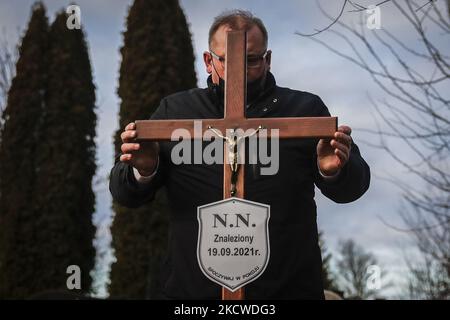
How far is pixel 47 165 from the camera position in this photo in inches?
451

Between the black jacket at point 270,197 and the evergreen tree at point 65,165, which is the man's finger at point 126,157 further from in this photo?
the evergreen tree at point 65,165

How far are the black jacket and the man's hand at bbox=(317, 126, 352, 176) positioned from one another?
0.31ft

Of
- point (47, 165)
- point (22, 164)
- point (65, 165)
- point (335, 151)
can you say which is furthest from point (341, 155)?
point (22, 164)

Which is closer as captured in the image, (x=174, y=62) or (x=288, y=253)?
(x=288, y=253)

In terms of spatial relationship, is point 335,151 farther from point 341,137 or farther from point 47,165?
point 47,165

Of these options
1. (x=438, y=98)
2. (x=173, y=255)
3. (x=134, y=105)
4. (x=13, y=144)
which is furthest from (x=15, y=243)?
(x=173, y=255)

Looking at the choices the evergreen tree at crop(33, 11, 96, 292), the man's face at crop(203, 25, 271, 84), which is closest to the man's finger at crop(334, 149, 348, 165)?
the man's face at crop(203, 25, 271, 84)

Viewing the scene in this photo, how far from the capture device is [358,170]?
196 cm

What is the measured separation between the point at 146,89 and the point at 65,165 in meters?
1.86

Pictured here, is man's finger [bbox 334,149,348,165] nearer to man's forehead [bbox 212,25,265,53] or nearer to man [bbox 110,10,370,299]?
man [bbox 110,10,370,299]
